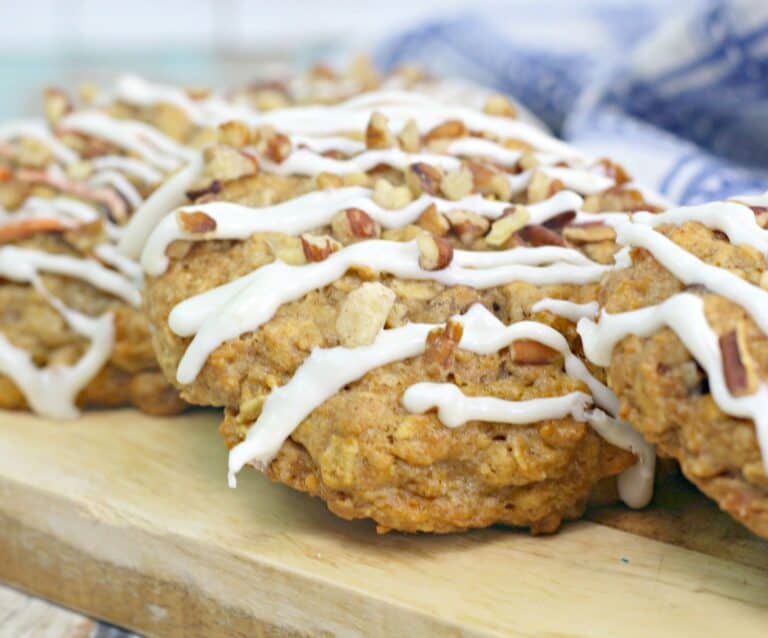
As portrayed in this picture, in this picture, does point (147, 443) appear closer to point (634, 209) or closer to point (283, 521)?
point (283, 521)

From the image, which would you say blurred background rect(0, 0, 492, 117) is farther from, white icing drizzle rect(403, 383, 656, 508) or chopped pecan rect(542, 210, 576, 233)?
white icing drizzle rect(403, 383, 656, 508)

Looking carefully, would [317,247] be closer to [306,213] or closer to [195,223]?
[306,213]

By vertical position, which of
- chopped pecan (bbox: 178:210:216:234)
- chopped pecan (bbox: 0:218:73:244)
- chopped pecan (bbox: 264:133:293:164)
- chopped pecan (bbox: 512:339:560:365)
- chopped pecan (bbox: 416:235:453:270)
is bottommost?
chopped pecan (bbox: 0:218:73:244)

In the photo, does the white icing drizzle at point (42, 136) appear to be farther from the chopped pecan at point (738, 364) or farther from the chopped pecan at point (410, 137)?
the chopped pecan at point (738, 364)

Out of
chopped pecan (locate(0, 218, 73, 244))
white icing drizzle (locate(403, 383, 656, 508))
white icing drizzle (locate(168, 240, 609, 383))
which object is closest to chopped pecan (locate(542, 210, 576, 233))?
white icing drizzle (locate(168, 240, 609, 383))

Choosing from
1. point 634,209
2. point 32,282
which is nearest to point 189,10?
point 32,282

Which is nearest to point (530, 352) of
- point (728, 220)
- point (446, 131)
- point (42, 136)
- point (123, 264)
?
point (728, 220)

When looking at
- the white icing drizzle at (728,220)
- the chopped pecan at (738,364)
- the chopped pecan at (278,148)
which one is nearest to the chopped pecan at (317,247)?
the chopped pecan at (278,148)
